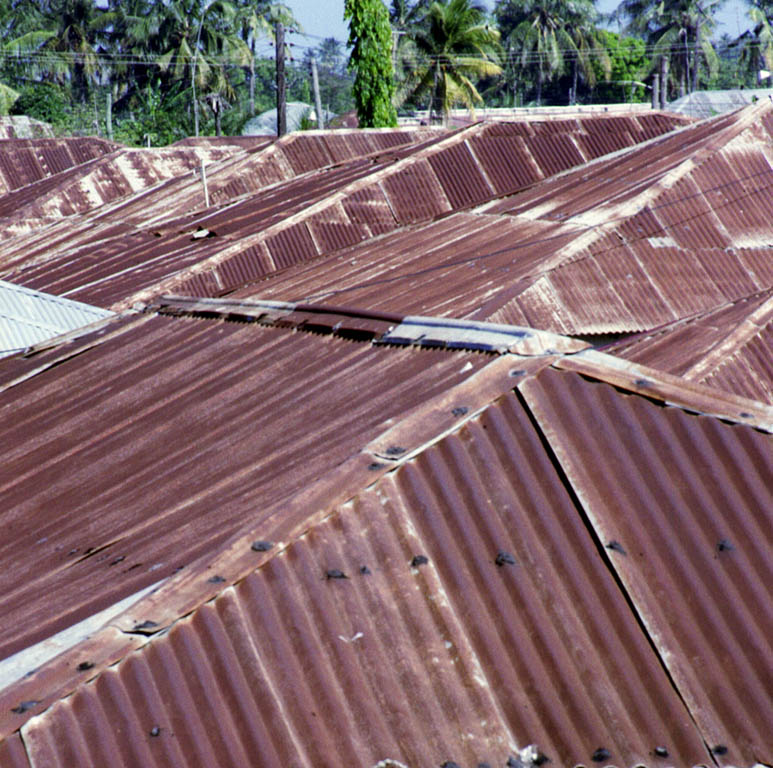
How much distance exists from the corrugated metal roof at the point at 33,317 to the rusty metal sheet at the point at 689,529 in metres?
7.96

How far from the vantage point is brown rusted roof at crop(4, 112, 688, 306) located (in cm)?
1647

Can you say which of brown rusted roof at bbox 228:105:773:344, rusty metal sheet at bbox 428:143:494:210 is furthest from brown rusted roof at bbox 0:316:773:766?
rusty metal sheet at bbox 428:143:494:210

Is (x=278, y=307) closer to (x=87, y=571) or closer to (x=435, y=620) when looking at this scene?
(x=87, y=571)

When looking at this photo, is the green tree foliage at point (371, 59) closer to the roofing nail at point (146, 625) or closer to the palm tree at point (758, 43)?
the roofing nail at point (146, 625)

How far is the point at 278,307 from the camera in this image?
27.5 ft

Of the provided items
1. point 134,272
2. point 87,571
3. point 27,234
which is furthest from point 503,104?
point 87,571

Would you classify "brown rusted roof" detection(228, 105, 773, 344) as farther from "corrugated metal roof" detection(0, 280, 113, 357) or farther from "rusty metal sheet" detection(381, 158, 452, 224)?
"corrugated metal roof" detection(0, 280, 113, 357)

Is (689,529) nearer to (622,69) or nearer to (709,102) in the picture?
(709,102)

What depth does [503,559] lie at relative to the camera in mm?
4441

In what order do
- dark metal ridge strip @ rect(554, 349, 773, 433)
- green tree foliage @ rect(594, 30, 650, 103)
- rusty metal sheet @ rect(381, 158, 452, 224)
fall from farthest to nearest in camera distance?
green tree foliage @ rect(594, 30, 650, 103) → rusty metal sheet @ rect(381, 158, 452, 224) → dark metal ridge strip @ rect(554, 349, 773, 433)

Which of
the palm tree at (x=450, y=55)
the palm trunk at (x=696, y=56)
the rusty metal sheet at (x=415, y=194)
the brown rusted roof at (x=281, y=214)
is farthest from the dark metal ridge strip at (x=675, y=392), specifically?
the palm trunk at (x=696, y=56)

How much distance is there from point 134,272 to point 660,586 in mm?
13833

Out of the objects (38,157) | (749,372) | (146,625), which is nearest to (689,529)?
(146,625)

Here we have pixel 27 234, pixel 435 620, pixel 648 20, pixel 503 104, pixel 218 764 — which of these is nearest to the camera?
pixel 218 764
